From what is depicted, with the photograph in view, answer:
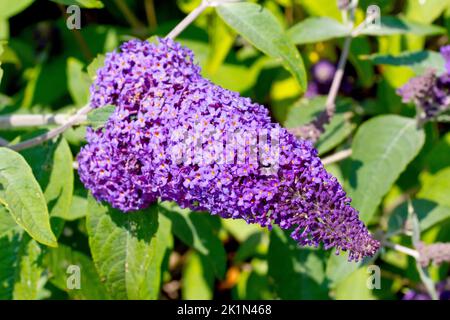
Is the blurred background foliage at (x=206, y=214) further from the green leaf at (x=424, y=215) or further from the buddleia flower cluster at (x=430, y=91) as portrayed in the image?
the buddleia flower cluster at (x=430, y=91)

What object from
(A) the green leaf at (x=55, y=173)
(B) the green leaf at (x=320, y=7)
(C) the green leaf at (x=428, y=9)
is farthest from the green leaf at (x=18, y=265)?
(C) the green leaf at (x=428, y=9)

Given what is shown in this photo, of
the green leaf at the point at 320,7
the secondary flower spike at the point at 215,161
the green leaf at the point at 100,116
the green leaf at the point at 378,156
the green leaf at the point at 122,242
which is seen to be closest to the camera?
the secondary flower spike at the point at 215,161

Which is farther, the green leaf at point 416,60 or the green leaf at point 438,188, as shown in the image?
the green leaf at point 438,188

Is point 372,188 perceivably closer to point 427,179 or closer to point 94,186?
point 427,179

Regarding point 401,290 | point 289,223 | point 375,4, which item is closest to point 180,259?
point 401,290

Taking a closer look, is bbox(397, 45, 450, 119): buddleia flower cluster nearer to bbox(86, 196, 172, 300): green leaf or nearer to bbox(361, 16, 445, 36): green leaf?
bbox(361, 16, 445, 36): green leaf

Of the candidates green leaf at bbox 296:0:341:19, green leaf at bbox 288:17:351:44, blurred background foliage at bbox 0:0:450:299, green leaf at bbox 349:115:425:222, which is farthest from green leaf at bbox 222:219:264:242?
green leaf at bbox 296:0:341:19

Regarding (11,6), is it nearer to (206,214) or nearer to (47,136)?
(47,136)
